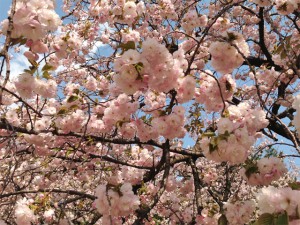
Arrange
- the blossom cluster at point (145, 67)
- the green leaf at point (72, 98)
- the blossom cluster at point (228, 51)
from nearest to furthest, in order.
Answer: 1. the blossom cluster at point (145, 67)
2. the blossom cluster at point (228, 51)
3. the green leaf at point (72, 98)

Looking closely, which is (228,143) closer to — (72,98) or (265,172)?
(265,172)

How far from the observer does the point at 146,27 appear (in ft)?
19.9

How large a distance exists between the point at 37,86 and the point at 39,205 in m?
0.88

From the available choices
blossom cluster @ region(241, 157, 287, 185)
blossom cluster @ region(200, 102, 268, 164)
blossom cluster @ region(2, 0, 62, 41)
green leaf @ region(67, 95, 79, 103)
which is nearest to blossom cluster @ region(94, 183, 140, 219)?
blossom cluster @ region(200, 102, 268, 164)

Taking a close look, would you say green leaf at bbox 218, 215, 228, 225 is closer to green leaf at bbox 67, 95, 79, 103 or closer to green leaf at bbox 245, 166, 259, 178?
green leaf at bbox 245, 166, 259, 178

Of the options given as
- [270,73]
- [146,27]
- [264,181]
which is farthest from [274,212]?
[146,27]

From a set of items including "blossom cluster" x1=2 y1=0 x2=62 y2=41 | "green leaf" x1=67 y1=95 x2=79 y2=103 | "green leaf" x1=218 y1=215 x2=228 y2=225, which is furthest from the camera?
"green leaf" x1=67 y1=95 x2=79 y2=103

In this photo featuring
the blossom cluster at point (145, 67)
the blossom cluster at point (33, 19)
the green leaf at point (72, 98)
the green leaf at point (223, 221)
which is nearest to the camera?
the blossom cluster at point (33, 19)

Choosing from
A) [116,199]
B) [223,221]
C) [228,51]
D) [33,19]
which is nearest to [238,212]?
[223,221]

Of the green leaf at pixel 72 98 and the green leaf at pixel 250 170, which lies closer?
the green leaf at pixel 250 170

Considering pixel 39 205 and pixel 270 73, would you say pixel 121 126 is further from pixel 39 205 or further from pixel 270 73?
Answer: pixel 270 73

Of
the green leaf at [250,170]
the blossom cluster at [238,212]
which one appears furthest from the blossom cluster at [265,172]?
the blossom cluster at [238,212]

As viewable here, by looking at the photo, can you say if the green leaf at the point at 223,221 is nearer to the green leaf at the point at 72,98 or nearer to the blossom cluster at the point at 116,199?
the blossom cluster at the point at 116,199

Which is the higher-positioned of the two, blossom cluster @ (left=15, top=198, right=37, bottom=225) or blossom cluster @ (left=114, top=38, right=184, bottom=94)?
blossom cluster @ (left=114, top=38, right=184, bottom=94)
